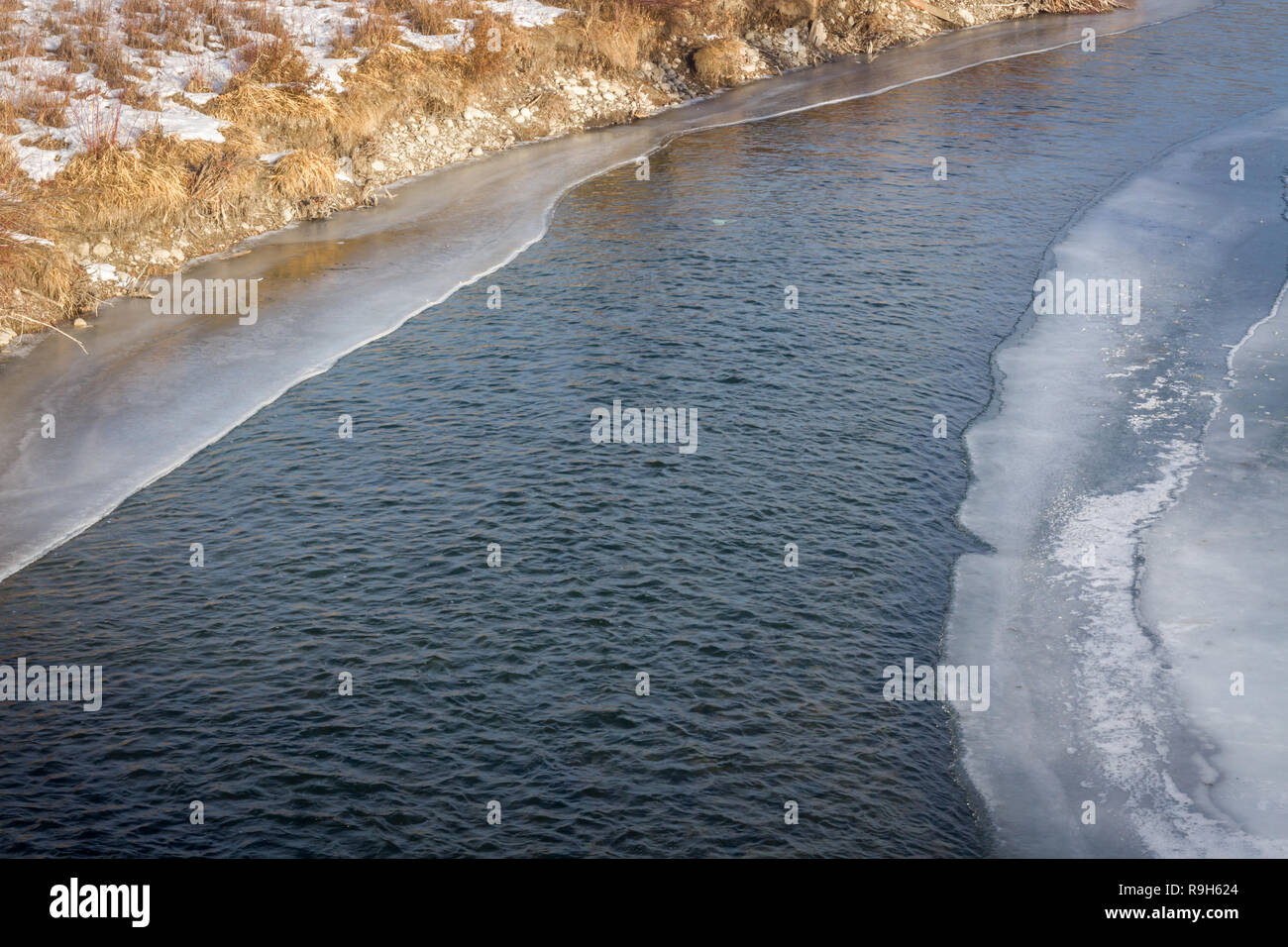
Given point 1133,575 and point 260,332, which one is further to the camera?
point 260,332

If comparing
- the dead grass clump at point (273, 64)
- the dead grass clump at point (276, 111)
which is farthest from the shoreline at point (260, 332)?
the dead grass clump at point (273, 64)

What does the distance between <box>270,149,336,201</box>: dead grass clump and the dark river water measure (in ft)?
16.9

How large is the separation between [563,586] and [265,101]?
657 inches

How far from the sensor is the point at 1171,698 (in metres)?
11.6

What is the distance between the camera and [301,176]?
24984mm

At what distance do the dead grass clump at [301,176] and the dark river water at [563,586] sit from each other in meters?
5.17

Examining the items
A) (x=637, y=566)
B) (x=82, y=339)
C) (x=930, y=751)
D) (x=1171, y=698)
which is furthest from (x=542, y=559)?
(x=82, y=339)

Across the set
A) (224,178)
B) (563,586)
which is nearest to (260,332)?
(224,178)

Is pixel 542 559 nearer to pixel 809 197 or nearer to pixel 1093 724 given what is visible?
pixel 1093 724

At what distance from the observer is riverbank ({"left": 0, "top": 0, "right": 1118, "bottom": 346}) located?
2156 centimetres

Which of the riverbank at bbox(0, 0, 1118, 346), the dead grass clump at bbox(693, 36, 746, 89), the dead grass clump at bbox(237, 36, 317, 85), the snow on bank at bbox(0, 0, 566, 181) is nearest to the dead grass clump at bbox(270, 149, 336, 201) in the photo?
the riverbank at bbox(0, 0, 1118, 346)

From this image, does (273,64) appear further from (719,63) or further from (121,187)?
(719,63)

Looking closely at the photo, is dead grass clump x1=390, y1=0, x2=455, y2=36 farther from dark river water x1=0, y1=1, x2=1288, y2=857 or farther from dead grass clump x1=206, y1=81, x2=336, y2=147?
dark river water x1=0, y1=1, x2=1288, y2=857

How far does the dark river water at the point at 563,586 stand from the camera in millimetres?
10383
